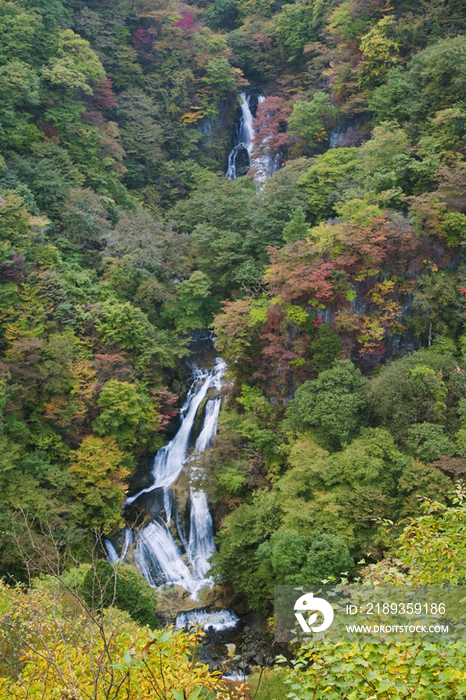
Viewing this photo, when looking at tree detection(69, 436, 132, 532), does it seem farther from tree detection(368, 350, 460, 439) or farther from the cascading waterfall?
the cascading waterfall

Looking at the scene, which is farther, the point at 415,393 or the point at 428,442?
the point at 415,393

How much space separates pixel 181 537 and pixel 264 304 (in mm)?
8708

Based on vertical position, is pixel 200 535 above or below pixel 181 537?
below

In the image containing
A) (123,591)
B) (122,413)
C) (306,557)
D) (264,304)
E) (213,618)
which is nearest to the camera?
(306,557)

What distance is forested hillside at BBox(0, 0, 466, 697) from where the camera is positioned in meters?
12.6

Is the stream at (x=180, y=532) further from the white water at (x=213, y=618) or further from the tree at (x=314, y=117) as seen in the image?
the tree at (x=314, y=117)

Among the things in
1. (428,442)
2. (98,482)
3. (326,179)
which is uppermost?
(326,179)

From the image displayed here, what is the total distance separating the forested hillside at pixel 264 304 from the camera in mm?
12641

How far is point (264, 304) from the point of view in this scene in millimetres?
17328

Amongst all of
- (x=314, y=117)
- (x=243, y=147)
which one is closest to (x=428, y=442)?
(x=314, y=117)

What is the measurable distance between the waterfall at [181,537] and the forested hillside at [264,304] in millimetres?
684

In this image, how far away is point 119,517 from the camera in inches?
602

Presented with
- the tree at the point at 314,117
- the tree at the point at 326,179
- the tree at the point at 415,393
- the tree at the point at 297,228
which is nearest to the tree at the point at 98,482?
the tree at the point at 415,393

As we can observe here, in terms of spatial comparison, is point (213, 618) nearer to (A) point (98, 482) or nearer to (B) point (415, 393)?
(A) point (98, 482)
